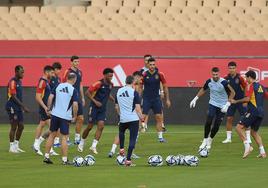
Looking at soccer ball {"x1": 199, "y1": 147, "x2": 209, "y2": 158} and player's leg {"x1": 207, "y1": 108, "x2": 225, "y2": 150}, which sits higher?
player's leg {"x1": 207, "y1": 108, "x2": 225, "y2": 150}

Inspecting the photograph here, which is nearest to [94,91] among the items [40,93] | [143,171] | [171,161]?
[40,93]

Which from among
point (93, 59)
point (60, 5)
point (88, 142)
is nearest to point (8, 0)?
point (60, 5)

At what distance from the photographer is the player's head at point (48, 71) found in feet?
75.8

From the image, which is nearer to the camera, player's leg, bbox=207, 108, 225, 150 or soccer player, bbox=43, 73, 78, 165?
soccer player, bbox=43, 73, 78, 165

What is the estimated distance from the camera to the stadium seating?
36188 mm

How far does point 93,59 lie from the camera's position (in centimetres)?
3366

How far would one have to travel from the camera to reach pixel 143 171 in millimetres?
18531

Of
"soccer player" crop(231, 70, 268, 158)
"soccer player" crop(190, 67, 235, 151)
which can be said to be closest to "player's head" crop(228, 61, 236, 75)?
"soccer player" crop(190, 67, 235, 151)

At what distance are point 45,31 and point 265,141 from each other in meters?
13.6

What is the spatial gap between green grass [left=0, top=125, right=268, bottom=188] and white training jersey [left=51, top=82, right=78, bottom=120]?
1.19m

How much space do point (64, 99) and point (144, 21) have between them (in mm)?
17233

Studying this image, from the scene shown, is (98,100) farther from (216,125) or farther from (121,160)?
(121,160)

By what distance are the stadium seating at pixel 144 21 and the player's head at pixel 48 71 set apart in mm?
12771

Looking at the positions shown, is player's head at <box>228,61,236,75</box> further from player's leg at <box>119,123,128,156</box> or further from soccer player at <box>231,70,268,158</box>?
player's leg at <box>119,123,128,156</box>
